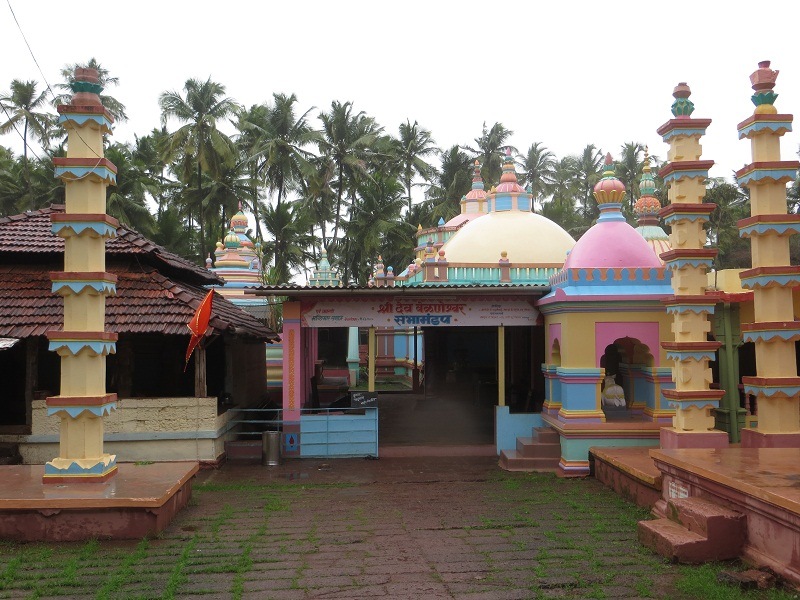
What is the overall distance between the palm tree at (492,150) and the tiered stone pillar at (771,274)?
121ft

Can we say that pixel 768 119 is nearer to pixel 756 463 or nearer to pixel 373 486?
pixel 756 463

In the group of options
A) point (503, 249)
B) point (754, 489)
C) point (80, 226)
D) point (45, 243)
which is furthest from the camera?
point (503, 249)

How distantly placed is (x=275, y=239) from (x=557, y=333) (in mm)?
26737

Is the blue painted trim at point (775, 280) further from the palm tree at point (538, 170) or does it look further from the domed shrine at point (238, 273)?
the palm tree at point (538, 170)

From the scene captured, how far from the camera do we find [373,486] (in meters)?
10.2

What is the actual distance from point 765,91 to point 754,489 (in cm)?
525

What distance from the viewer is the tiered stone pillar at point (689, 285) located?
29.2 ft

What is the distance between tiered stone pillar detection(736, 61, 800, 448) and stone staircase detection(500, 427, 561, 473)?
3213 millimetres

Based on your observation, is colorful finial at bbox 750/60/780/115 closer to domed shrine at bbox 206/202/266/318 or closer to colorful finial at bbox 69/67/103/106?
colorful finial at bbox 69/67/103/106

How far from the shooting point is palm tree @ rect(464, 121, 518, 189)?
45.7 meters

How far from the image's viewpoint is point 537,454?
11430 mm

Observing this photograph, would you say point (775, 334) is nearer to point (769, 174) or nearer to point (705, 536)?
point (769, 174)

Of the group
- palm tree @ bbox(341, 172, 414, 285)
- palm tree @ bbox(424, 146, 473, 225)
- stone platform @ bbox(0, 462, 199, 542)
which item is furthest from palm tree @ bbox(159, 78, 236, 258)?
stone platform @ bbox(0, 462, 199, 542)

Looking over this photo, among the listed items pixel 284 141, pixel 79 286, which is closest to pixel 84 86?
pixel 79 286
